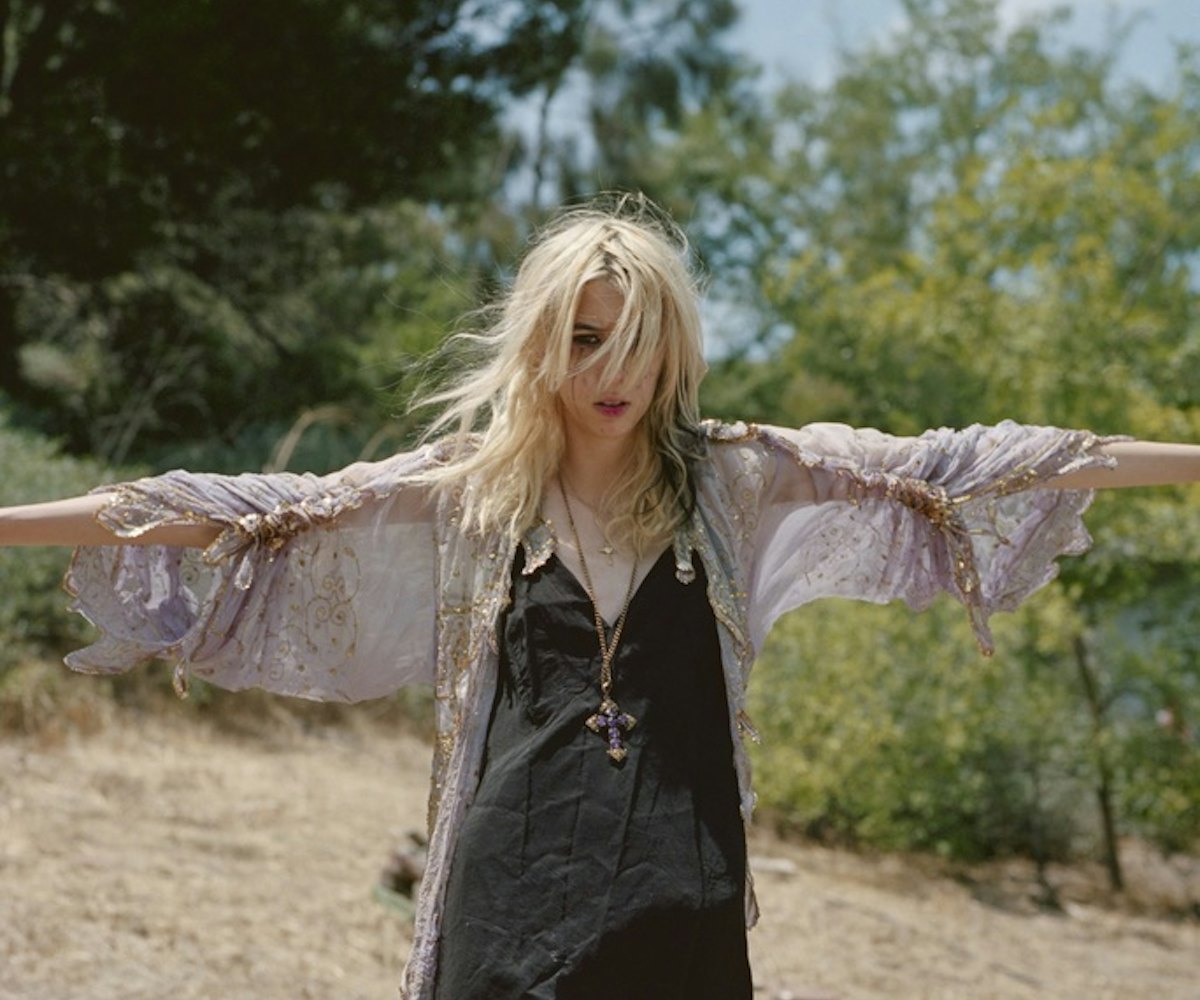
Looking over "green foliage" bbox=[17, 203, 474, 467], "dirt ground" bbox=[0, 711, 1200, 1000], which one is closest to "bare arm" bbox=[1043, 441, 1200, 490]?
"dirt ground" bbox=[0, 711, 1200, 1000]

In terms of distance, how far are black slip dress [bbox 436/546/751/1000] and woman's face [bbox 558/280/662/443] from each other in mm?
245

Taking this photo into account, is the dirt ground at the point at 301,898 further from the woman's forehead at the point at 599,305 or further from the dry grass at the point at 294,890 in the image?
the woman's forehead at the point at 599,305

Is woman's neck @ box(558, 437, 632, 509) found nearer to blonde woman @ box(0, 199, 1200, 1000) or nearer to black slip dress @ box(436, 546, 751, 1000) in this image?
blonde woman @ box(0, 199, 1200, 1000)

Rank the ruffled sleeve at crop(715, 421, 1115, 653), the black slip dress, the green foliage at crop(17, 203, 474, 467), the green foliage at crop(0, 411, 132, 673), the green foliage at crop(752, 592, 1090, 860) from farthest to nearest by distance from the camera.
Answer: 1. the green foliage at crop(17, 203, 474, 467)
2. the green foliage at crop(752, 592, 1090, 860)
3. the green foliage at crop(0, 411, 132, 673)
4. the ruffled sleeve at crop(715, 421, 1115, 653)
5. the black slip dress

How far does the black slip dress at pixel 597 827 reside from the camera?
209 cm

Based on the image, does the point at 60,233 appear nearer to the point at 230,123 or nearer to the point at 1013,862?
the point at 230,123

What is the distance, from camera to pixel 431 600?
252 centimetres

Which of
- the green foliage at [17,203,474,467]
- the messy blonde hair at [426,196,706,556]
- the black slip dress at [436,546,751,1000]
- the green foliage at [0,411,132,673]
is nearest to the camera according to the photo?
the black slip dress at [436,546,751,1000]

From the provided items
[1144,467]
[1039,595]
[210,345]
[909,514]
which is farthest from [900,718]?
[210,345]

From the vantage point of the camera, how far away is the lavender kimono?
231cm

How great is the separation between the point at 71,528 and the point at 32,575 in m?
6.16

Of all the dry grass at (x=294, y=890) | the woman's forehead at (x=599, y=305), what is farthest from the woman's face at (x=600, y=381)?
the dry grass at (x=294, y=890)

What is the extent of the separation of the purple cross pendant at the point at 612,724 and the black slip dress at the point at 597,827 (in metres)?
0.01

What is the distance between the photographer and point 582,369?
2.28 metres
